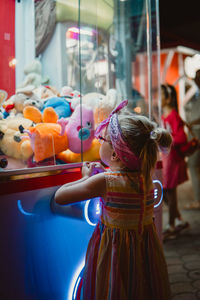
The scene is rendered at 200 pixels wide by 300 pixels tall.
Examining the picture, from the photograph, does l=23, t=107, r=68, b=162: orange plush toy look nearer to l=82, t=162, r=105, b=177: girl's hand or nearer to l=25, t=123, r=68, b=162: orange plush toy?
l=25, t=123, r=68, b=162: orange plush toy

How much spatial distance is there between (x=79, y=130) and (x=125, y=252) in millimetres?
537

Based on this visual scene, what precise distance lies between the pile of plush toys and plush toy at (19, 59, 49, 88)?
0.23 m

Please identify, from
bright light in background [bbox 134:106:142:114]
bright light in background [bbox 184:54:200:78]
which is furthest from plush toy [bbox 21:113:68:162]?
bright light in background [bbox 184:54:200:78]

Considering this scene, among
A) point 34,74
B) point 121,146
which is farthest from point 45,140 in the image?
point 34,74

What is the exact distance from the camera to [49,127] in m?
1.19

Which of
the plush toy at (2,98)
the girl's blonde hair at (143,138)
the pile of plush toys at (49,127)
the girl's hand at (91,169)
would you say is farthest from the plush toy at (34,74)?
the girl's blonde hair at (143,138)

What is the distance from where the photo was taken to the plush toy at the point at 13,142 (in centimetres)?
112

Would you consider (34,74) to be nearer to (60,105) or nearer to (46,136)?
(60,105)

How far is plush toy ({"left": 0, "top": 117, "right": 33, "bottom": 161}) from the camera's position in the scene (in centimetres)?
112

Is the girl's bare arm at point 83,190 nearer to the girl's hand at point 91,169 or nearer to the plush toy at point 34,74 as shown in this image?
the girl's hand at point 91,169

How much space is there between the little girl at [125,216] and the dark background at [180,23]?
2785mm

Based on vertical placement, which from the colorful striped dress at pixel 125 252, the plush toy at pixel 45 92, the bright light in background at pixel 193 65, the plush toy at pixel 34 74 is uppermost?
the bright light in background at pixel 193 65

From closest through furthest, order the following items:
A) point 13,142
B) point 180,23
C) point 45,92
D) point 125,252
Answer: point 125,252, point 13,142, point 45,92, point 180,23

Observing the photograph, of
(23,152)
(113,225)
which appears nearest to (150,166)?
(113,225)
